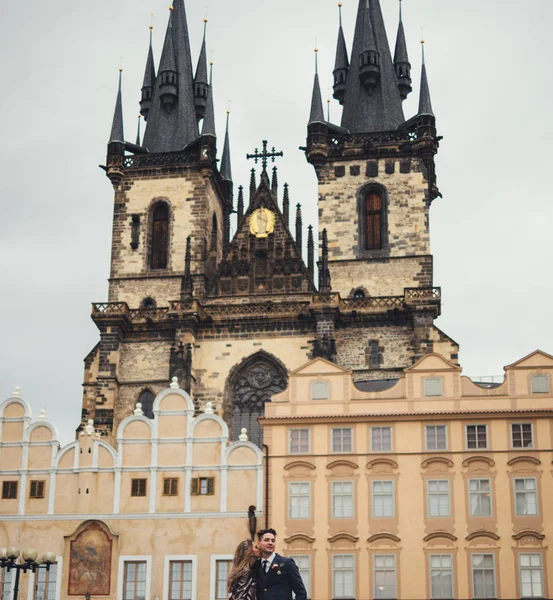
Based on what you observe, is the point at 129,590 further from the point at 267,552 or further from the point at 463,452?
the point at 267,552

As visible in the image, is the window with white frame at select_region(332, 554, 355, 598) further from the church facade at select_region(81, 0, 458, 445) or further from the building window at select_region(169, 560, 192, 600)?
the church facade at select_region(81, 0, 458, 445)

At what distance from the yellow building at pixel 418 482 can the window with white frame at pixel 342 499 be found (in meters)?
0.03

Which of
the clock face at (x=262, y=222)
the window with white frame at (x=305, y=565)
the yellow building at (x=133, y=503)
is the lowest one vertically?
the window with white frame at (x=305, y=565)

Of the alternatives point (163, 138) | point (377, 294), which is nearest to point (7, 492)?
point (377, 294)

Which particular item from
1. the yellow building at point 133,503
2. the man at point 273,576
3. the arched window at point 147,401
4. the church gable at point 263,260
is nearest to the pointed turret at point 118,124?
the church gable at point 263,260

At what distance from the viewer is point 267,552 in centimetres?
1028

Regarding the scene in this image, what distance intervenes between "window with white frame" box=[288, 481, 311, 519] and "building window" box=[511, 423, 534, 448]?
602 centimetres

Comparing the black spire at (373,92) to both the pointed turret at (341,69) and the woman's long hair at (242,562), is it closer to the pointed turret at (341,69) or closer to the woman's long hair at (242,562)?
the pointed turret at (341,69)

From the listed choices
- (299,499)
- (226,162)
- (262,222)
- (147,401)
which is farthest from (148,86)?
(299,499)

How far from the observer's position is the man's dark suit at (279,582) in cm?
1013

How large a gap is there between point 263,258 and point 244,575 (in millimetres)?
43113

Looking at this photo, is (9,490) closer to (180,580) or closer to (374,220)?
(180,580)

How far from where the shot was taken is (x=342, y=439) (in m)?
33.2

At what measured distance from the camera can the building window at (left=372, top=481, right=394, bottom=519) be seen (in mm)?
31984
